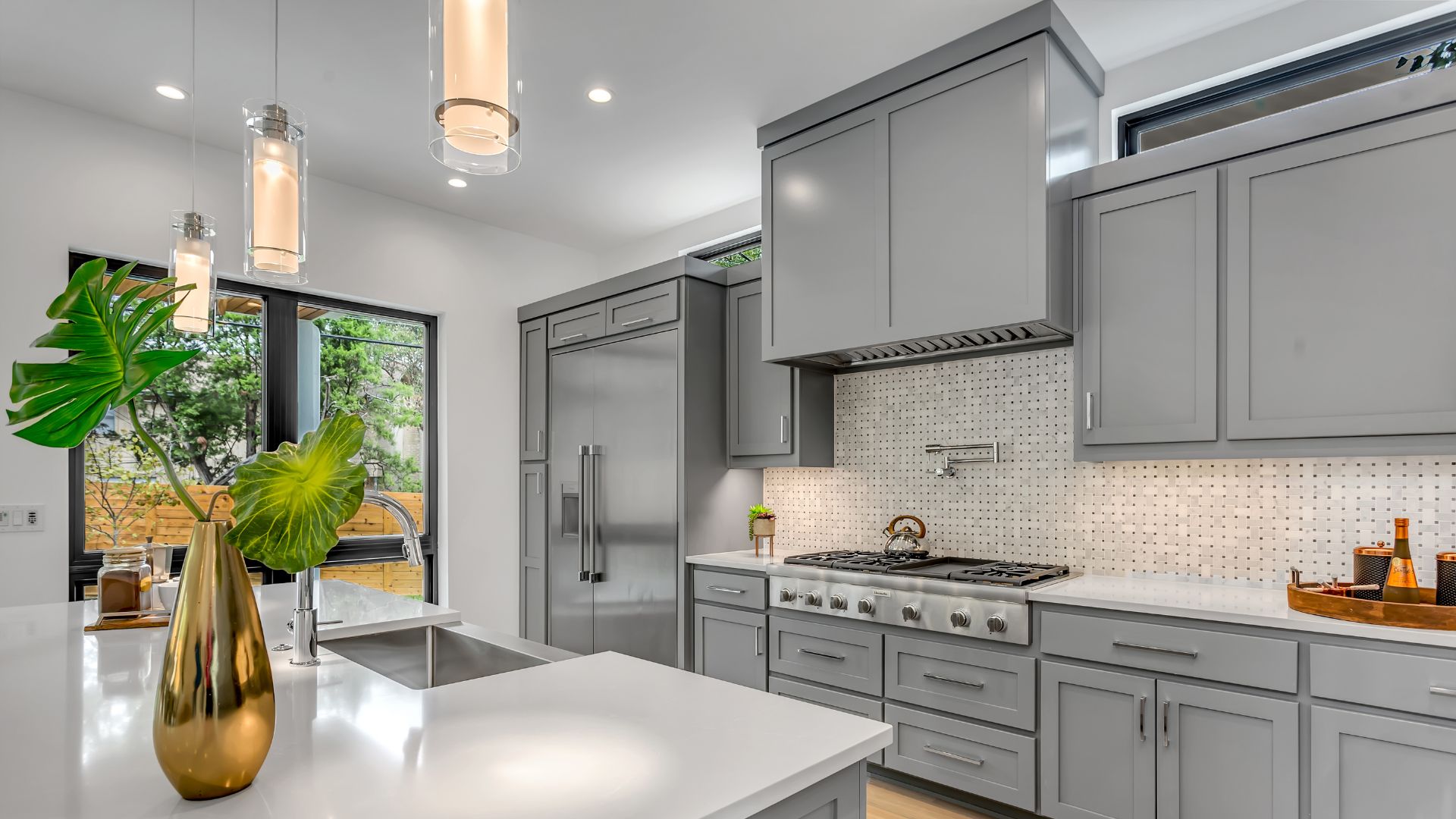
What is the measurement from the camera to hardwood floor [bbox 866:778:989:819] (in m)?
2.63

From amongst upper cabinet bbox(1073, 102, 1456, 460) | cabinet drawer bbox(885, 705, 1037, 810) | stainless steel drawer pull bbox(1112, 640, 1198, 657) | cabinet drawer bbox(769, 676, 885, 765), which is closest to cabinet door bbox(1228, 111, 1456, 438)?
upper cabinet bbox(1073, 102, 1456, 460)

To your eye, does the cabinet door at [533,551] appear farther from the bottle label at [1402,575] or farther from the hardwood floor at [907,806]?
the bottle label at [1402,575]

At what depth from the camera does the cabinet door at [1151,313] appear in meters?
2.35

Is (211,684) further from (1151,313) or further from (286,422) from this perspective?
(286,422)

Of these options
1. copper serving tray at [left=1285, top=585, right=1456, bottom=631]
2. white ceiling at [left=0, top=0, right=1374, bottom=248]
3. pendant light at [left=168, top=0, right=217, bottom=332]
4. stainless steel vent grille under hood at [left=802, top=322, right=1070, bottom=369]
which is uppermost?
white ceiling at [left=0, top=0, right=1374, bottom=248]

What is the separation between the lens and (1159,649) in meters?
2.17

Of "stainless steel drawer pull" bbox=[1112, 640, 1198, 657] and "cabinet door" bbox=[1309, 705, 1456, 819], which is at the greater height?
"stainless steel drawer pull" bbox=[1112, 640, 1198, 657]

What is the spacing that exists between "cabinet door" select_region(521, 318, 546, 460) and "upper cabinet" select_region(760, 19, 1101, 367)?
183 cm

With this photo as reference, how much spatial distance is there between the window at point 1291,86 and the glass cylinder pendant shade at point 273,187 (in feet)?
9.33

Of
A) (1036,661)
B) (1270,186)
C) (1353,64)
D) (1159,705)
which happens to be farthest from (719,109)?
(1159,705)

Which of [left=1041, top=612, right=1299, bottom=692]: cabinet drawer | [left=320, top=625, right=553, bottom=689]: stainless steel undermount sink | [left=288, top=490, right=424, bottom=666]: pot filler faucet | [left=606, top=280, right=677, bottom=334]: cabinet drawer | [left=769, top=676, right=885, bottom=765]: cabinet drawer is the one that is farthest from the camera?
[left=606, top=280, right=677, bottom=334]: cabinet drawer

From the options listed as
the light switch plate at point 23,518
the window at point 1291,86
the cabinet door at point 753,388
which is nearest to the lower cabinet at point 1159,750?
the cabinet door at point 753,388

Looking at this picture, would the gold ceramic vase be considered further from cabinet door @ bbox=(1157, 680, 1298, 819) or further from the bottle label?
the bottle label

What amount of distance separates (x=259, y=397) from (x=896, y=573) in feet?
10.6
